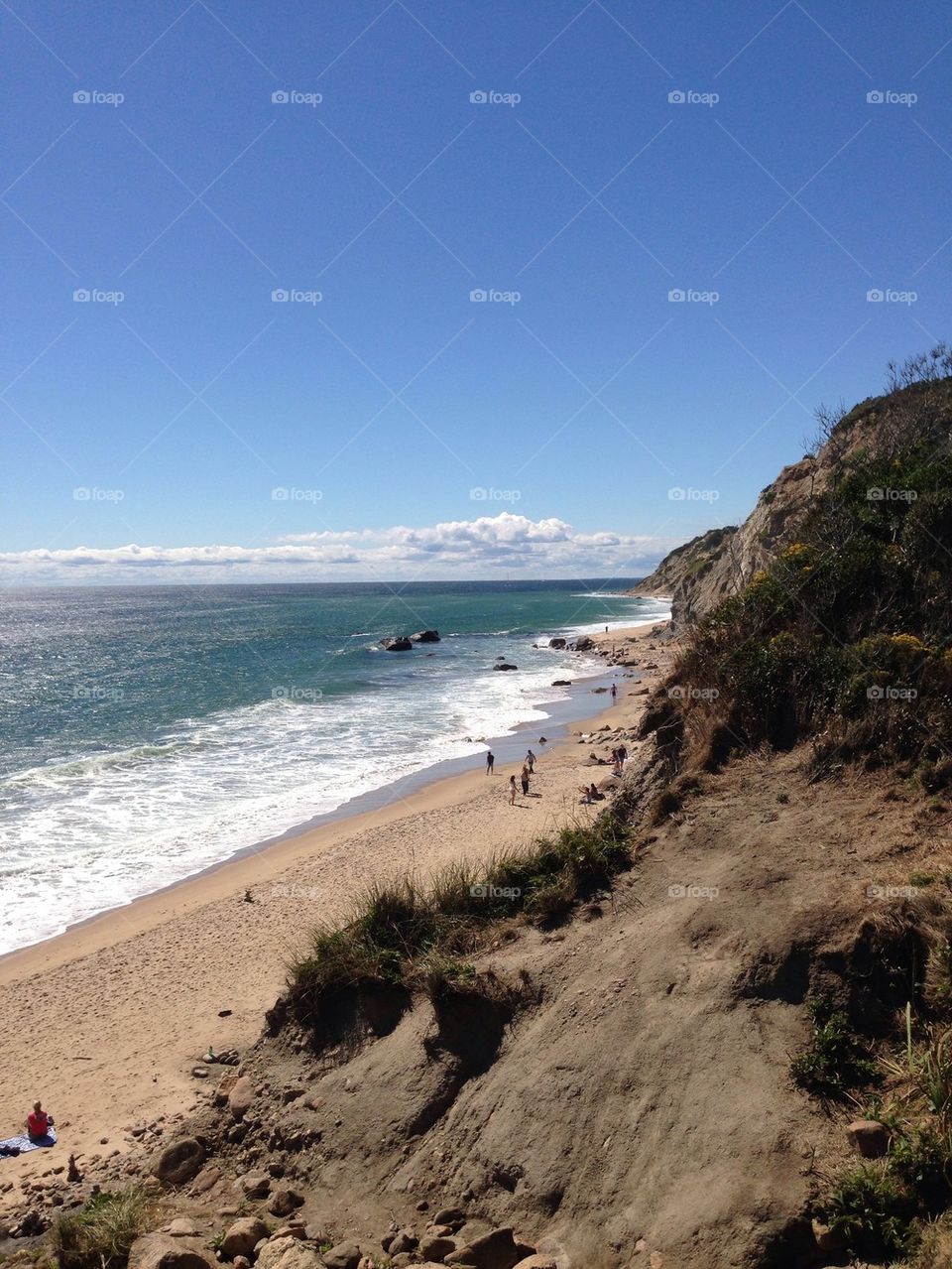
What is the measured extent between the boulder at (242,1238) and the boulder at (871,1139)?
4366mm

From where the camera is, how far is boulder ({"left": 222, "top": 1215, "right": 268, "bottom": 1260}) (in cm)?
568

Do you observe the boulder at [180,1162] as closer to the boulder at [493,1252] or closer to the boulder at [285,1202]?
the boulder at [285,1202]

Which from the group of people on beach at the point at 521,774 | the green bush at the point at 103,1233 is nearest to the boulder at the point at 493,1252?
the green bush at the point at 103,1233

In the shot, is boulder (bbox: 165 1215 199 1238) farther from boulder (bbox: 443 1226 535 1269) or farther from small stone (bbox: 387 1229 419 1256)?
boulder (bbox: 443 1226 535 1269)

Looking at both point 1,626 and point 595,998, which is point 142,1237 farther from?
point 1,626

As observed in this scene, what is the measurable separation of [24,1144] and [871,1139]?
994 cm

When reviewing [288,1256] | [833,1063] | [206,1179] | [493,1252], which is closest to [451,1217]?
[493,1252]

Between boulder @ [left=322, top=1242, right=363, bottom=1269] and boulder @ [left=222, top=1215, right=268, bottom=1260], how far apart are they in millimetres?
626

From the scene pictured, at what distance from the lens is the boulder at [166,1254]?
543 cm

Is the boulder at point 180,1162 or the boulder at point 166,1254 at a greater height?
the boulder at point 166,1254

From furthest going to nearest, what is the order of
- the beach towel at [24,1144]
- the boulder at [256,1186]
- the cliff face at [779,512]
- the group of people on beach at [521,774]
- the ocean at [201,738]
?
the group of people on beach at [521,774]
the ocean at [201,738]
the cliff face at [779,512]
the beach towel at [24,1144]
the boulder at [256,1186]

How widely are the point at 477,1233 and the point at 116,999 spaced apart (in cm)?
1058

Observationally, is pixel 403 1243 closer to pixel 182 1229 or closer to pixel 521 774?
pixel 182 1229

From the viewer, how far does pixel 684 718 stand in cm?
1013
